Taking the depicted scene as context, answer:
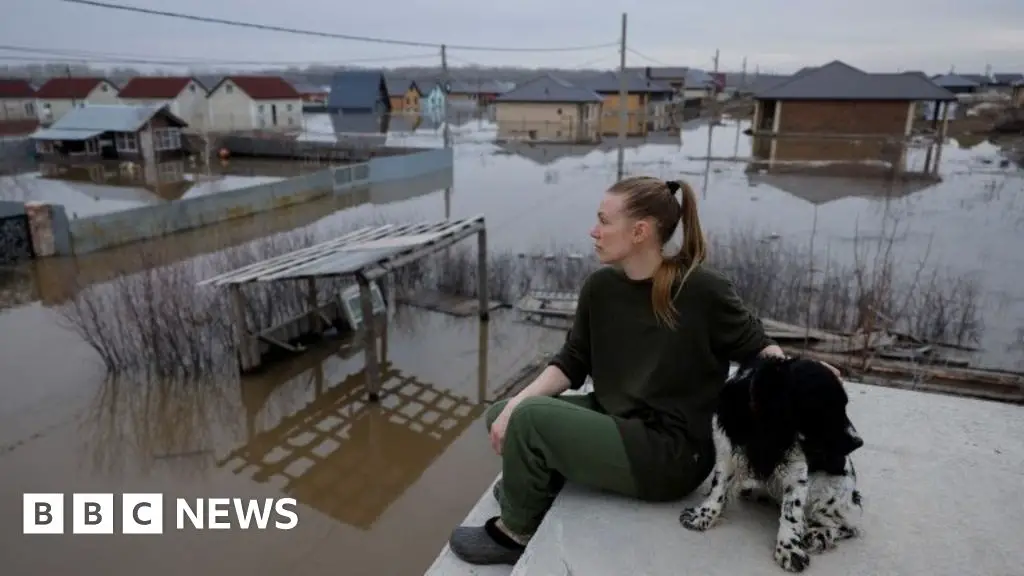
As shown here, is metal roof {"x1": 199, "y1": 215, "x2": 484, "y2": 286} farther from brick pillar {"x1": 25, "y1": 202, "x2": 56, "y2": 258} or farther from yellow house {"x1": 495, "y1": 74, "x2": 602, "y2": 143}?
yellow house {"x1": 495, "y1": 74, "x2": 602, "y2": 143}

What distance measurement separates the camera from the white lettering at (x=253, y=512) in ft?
16.7

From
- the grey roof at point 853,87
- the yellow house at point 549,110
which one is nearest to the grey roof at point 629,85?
the yellow house at point 549,110

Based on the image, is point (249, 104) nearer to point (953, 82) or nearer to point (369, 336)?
point (369, 336)

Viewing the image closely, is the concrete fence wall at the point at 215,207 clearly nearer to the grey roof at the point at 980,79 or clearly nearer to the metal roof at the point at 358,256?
the metal roof at the point at 358,256

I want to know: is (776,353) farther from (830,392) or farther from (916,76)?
(916,76)

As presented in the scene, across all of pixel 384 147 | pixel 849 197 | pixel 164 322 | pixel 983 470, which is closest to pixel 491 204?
pixel 849 197

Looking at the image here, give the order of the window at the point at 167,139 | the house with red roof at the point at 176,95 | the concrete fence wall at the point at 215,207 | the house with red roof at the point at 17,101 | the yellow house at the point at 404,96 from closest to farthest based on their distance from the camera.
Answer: the concrete fence wall at the point at 215,207, the window at the point at 167,139, the house with red roof at the point at 176,95, the house with red roof at the point at 17,101, the yellow house at the point at 404,96

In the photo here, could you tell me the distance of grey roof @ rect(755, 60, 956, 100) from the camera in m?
34.3

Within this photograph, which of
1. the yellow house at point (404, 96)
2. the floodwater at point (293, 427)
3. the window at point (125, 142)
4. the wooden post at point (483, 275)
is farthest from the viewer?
the yellow house at point (404, 96)

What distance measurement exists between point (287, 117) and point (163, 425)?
42819 mm

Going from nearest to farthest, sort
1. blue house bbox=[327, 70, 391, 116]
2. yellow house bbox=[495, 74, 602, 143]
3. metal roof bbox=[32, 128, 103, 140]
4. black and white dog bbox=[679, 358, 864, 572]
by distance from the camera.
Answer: black and white dog bbox=[679, 358, 864, 572] → metal roof bbox=[32, 128, 103, 140] → yellow house bbox=[495, 74, 602, 143] → blue house bbox=[327, 70, 391, 116]

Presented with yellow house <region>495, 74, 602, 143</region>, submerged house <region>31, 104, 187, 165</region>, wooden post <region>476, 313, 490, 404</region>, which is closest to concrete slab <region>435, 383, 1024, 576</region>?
wooden post <region>476, 313, 490, 404</region>

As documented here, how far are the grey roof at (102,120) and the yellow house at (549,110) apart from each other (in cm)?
2048

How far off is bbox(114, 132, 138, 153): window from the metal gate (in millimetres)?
18497
